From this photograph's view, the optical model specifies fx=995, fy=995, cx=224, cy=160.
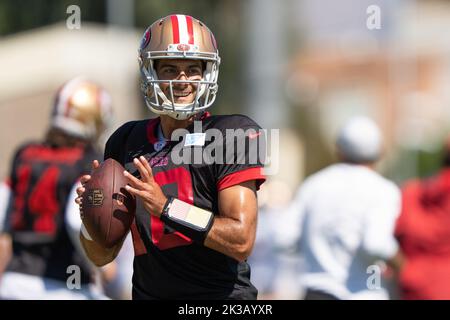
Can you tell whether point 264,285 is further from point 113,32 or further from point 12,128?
point 113,32

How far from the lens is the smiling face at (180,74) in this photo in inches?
156

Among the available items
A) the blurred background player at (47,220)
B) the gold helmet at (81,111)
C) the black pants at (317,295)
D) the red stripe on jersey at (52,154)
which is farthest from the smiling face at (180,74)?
the black pants at (317,295)

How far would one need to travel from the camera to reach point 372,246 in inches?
229

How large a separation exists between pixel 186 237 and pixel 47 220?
2179 mm

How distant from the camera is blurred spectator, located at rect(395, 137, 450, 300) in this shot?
5883 millimetres

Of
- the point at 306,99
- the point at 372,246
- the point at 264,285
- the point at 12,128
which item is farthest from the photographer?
the point at 306,99

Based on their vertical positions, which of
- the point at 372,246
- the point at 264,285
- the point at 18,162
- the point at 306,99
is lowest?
the point at 264,285

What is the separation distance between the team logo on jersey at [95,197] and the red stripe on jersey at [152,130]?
1.04 feet

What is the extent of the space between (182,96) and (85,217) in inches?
24.2

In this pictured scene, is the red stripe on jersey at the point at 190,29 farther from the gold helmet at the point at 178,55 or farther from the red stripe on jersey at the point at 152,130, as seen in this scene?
the red stripe on jersey at the point at 152,130

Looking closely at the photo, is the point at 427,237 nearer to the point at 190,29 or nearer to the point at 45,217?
the point at 45,217

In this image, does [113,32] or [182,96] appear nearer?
[182,96]

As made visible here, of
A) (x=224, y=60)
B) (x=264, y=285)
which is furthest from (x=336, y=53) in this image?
(x=264, y=285)
